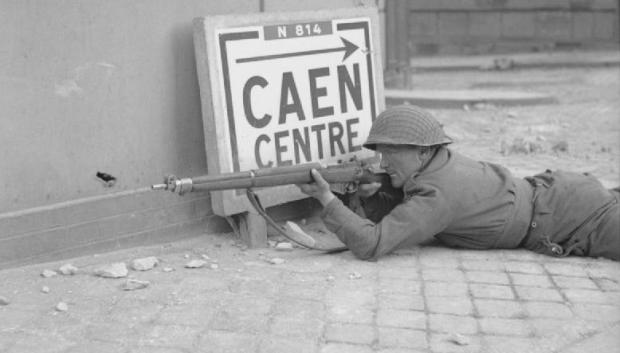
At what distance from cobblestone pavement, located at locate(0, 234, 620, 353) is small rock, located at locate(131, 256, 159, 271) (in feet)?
0.12

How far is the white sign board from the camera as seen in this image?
4.53 m

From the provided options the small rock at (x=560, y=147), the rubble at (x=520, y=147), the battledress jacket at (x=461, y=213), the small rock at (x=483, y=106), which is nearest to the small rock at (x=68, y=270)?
the battledress jacket at (x=461, y=213)

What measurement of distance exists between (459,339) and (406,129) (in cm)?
124

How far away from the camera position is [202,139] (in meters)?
4.79

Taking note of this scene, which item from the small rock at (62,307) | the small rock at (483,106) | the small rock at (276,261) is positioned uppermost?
the small rock at (62,307)

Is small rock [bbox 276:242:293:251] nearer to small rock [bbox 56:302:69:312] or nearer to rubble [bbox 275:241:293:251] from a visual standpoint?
rubble [bbox 275:241:293:251]

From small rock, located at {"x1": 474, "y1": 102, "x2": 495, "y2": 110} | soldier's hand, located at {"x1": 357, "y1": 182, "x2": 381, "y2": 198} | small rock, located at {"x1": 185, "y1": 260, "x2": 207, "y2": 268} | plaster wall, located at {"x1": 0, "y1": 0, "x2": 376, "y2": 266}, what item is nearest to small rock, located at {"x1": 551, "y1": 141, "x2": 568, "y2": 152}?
small rock, located at {"x1": 474, "y1": 102, "x2": 495, "y2": 110}

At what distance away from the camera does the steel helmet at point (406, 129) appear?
4.39 metres

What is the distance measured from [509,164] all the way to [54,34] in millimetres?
3968

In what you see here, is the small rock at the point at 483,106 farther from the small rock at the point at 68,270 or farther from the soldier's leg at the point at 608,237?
the small rock at the point at 68,270

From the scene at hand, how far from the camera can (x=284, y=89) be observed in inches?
189

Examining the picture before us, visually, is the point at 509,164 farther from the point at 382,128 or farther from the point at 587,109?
the point at 587,109

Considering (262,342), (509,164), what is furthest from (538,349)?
(509,164)

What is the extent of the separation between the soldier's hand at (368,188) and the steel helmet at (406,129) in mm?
251
